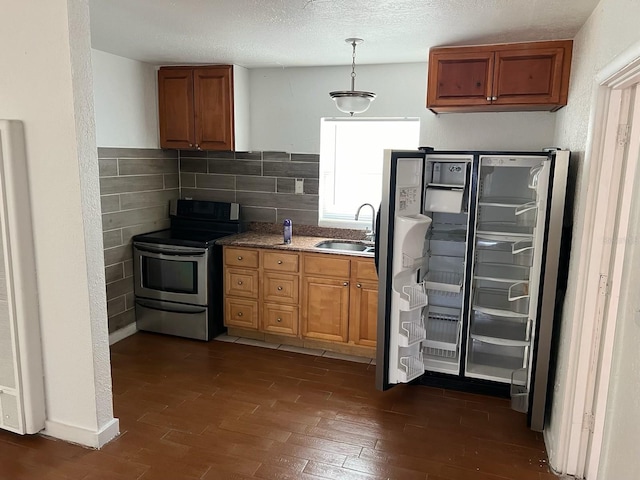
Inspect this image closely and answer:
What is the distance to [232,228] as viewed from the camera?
4.71 metres

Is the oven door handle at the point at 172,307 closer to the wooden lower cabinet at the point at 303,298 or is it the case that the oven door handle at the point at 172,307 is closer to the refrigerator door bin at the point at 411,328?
the wooden lower cabinet at the point at 303,298

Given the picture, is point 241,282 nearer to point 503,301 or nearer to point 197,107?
point 197,107

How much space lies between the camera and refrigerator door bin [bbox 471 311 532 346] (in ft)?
11.4

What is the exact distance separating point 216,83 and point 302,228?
149 centimetres

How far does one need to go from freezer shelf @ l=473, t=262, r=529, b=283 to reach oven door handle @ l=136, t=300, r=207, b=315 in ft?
7.44

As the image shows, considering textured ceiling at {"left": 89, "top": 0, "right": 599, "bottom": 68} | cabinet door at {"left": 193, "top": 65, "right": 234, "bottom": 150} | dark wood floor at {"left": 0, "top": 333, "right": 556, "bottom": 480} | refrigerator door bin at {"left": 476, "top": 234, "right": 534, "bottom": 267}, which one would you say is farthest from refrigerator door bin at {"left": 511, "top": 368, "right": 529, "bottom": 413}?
cabinet door at {"left": 193, "top": 65, "right": 234, "bottom": 150}

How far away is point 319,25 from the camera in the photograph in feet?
9.61

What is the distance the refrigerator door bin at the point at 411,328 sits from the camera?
10.4ft

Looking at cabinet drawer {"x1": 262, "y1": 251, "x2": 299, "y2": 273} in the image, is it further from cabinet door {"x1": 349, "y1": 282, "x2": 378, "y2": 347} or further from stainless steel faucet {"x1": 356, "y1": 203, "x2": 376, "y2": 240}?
stainless steel faucet {"x1": 356, "y1": 203, "x2": 376, "y2": 240}

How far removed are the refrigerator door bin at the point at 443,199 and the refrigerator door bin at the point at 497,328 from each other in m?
0.75

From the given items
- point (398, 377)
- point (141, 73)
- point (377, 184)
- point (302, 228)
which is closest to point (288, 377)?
point (398, 377)

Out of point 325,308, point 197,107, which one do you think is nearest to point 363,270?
point 325,308

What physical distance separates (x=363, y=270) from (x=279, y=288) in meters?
0.76

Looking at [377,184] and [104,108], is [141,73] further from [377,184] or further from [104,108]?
[377,184]
